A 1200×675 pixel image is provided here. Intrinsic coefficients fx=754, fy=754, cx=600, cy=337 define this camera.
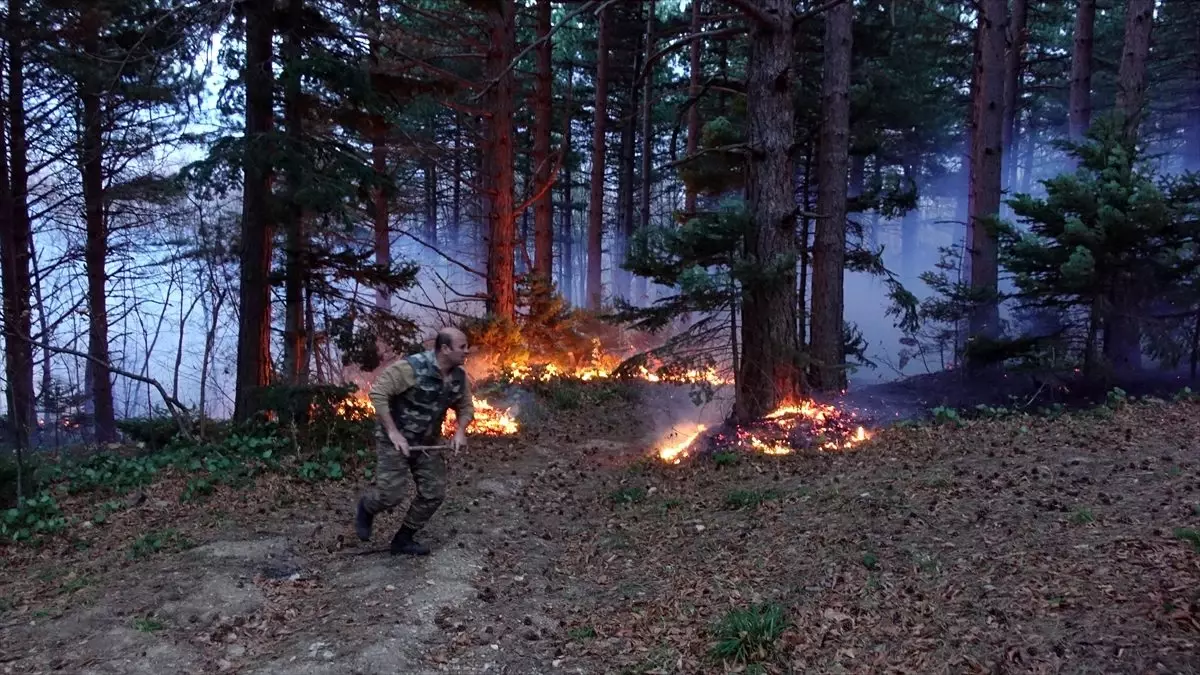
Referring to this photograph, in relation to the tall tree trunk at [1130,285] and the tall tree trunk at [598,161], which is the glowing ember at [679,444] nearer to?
the tall tree trunk at [1130,285]

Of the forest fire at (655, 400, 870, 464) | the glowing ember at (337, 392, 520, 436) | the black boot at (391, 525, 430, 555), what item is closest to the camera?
the black boot at (391, 525, 430, 555)

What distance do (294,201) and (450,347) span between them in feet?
→ 15.4

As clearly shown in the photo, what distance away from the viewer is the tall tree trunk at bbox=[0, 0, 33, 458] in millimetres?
11688

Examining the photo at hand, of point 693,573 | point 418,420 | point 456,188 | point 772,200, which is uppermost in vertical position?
point 456,188

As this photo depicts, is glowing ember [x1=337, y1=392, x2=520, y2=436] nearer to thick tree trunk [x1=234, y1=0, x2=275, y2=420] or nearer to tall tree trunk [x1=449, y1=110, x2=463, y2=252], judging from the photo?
thick tree trunk [x1=234, y1=0, x2=275, y2=420]

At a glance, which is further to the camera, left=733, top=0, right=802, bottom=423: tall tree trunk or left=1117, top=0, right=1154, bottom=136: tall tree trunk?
left=1117, top=0, right=1154, bottom=136: tall tree trunk

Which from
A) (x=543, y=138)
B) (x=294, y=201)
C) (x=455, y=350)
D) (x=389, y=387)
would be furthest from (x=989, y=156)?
(x=389, y=387)

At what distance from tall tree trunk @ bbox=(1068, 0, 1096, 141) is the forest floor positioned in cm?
1017

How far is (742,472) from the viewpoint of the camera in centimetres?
862

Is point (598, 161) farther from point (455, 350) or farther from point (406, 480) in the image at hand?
point (406, 480)

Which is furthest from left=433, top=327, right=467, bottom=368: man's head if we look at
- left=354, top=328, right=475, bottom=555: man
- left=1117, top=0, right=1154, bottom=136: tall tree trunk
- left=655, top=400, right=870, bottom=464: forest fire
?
left=1117, top=0, right=1154, bottom=136: tall tree trunk

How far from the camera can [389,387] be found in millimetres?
6227

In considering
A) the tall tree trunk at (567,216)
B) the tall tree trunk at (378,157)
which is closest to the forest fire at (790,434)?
the tall tree trunk at (378,157)

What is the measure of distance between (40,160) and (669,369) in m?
11.5
